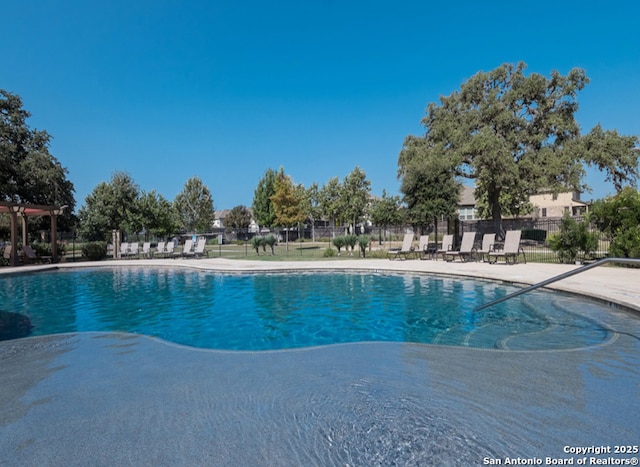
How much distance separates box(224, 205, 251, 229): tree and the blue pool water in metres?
53.5

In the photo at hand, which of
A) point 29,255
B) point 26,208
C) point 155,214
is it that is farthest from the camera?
point 155,214

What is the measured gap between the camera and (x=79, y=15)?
12.9m

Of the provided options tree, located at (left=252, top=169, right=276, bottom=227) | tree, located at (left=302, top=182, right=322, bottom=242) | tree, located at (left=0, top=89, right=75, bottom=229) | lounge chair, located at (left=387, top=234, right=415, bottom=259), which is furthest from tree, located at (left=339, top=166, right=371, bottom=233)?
tree, located at (left=0, top=89, right=75, bottom=229)

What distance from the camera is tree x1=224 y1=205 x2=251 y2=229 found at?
65.7 meters

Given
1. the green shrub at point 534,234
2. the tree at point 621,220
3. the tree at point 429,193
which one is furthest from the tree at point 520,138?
the tree at point 621,220

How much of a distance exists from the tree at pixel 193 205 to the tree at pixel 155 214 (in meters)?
11.0

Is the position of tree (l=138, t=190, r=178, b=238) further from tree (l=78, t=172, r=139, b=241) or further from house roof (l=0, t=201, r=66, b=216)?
house roof (l=0, t=201, r=66, b=216)

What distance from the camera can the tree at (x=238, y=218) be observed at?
65688 millimetres

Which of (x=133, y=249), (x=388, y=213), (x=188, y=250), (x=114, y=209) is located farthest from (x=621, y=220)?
(x=114, y=209)

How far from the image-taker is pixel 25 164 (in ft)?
72.8

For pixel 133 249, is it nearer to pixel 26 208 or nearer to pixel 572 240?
pixel 26 208

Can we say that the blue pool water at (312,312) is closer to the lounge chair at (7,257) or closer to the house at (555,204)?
the lounge chair at (7,257)

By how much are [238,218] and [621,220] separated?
194 feet

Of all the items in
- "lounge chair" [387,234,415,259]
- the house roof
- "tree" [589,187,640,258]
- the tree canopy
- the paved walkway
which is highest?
the tree canopy
